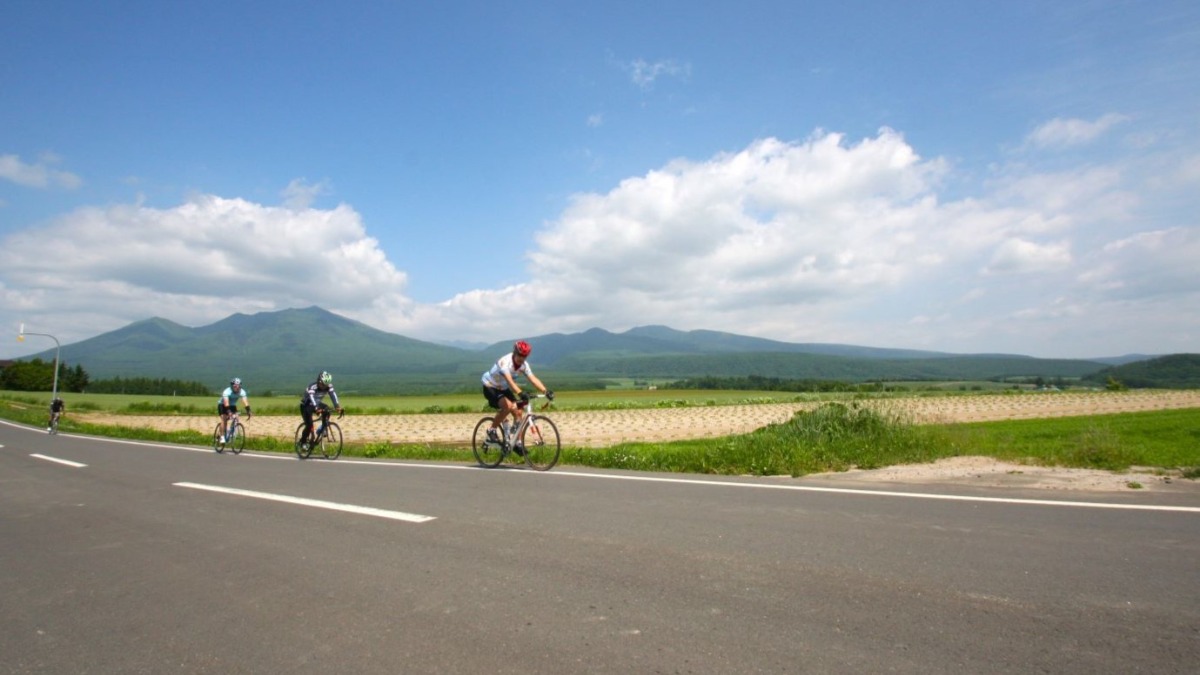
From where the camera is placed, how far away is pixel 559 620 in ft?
11.9

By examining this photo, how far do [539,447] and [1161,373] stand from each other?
105088mm

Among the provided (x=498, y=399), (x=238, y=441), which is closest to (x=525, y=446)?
(x=498, y=399)

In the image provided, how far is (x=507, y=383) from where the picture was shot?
10.4m

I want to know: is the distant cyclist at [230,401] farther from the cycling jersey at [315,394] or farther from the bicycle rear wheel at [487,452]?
the bicycle rear wheel at [487,452]

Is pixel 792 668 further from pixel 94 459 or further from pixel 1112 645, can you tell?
pixel 94 459

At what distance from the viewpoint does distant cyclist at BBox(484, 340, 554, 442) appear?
33.1ft

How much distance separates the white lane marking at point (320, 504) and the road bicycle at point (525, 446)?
3345mm

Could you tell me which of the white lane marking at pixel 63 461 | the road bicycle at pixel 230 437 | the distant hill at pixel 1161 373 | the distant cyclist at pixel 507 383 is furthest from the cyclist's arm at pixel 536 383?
the distant hill at pixel 1161 373

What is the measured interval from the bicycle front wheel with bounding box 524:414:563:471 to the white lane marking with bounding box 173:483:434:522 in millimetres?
3490

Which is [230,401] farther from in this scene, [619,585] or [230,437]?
[619,585]

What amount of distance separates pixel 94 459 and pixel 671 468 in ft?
47.4

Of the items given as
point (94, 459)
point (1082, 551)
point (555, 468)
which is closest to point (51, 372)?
point (94, 459)

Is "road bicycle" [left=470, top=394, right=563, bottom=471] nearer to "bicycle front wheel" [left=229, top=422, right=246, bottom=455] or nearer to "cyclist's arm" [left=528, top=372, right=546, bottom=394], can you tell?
"cyclist's arm" [left=528, top=372, right=546, bottom=394]

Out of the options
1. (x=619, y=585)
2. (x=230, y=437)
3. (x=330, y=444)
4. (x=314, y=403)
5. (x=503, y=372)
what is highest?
(x=503, y=372)
